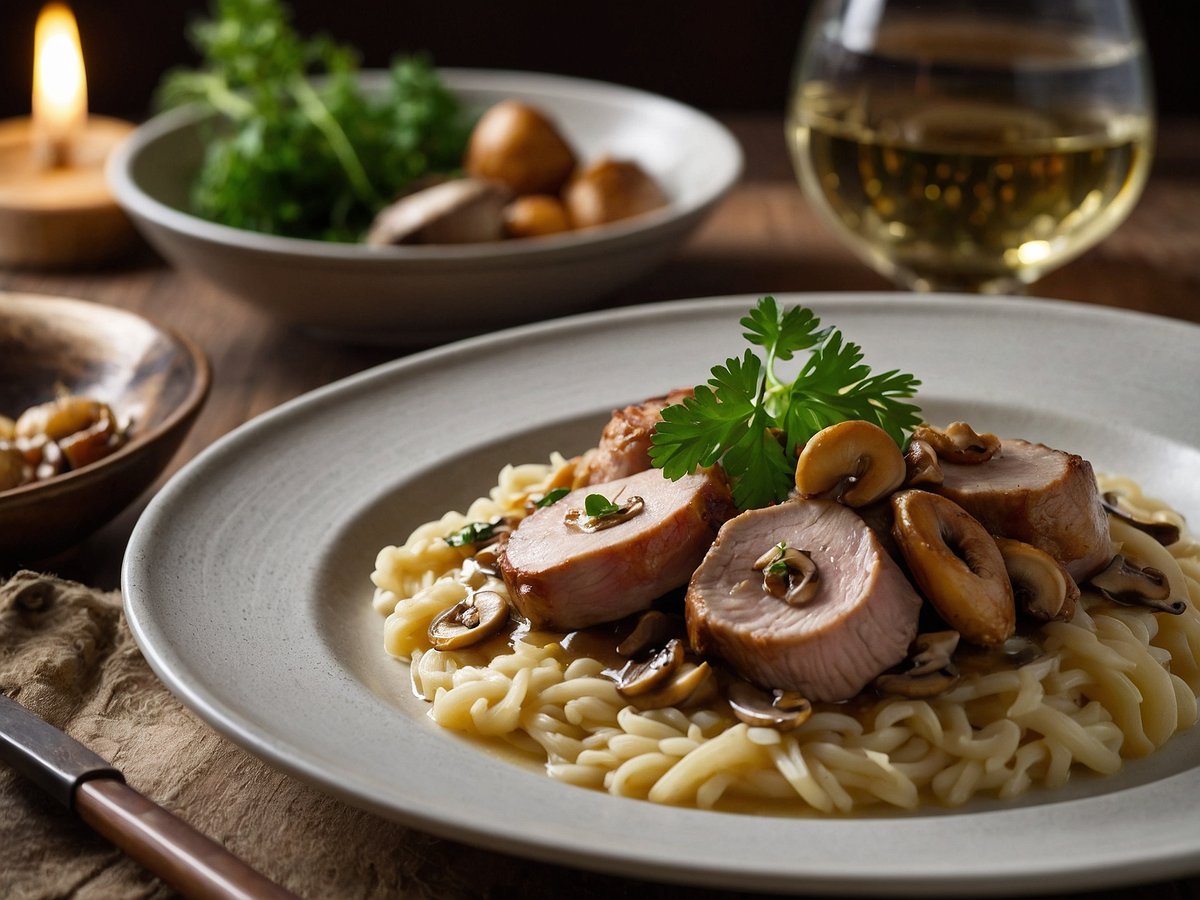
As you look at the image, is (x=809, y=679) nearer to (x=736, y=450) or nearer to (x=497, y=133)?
(x=736, y=450)

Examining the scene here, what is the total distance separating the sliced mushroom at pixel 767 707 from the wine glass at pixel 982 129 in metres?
2.56

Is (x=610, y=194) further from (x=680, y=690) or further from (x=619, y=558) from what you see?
(x=680, y=690)

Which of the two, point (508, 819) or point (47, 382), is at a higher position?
point (508, 819)

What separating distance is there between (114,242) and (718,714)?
434cm

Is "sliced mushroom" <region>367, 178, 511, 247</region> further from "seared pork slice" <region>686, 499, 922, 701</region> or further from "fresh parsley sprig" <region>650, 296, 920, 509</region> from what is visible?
"seared pork slice" <region>686, 499, 922, 701</region>

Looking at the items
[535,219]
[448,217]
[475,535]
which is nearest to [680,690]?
[475,535]

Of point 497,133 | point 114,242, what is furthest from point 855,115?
point 114,242

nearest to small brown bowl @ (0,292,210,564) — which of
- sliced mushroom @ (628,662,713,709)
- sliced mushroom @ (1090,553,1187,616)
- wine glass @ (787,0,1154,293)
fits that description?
sliced mushroom @ (628,662,713,709)

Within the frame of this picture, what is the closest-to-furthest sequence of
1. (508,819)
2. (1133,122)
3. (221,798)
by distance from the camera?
1. (508,819)
2. (221,798)
3. (1133,122)

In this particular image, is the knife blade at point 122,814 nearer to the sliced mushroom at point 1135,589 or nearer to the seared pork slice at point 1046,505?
→ the seared pork slice at point 1046,505

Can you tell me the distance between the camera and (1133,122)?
4.74 m

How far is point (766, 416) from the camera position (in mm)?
2955

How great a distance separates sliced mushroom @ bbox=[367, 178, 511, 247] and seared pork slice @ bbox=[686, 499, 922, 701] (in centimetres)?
247

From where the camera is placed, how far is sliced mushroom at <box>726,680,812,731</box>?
2.56 m
